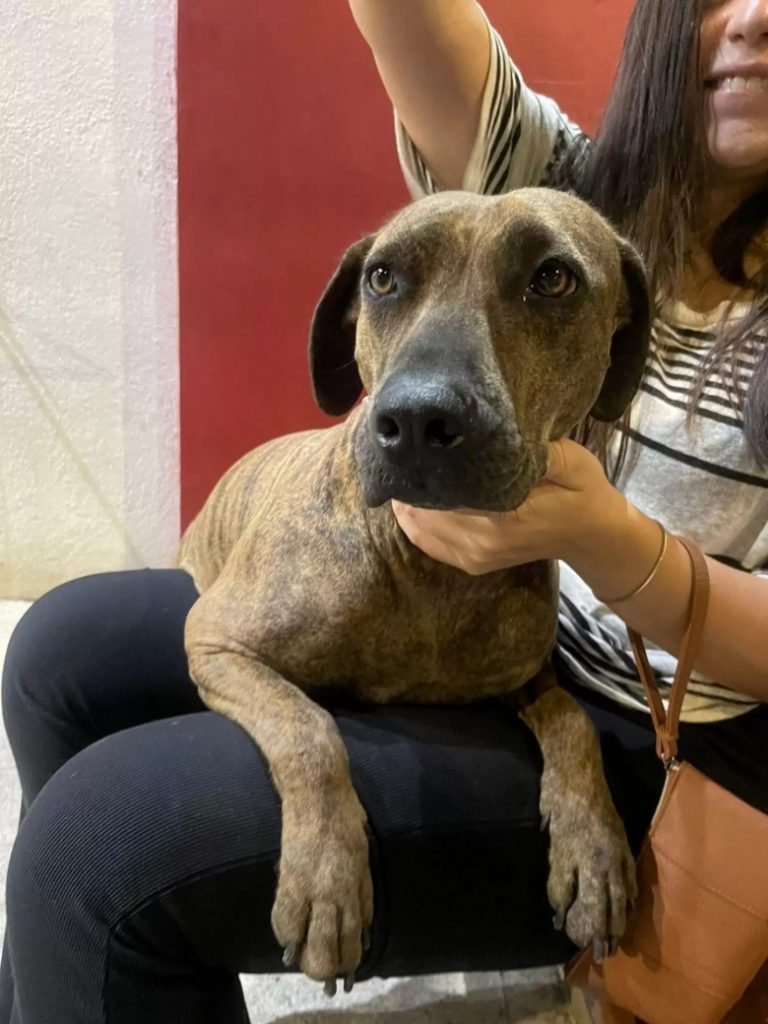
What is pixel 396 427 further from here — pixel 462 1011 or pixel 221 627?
pixel 462 1011

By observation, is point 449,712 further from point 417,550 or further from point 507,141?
point 507,141

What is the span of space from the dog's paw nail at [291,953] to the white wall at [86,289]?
66.6 inches

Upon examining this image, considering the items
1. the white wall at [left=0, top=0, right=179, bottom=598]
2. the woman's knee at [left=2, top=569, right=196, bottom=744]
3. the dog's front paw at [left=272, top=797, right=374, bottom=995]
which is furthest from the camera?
the white wall at [left=0, top=0, right=179, bottom=598]

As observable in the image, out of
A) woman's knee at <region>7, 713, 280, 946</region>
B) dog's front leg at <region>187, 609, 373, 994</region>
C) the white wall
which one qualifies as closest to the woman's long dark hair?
dog's front leg at <region>187, 609, 373, 994</region>

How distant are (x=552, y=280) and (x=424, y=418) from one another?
314mm

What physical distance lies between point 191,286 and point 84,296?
12.6 inches

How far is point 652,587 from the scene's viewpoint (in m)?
1.04

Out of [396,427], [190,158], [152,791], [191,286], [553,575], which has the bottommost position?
[152,791]

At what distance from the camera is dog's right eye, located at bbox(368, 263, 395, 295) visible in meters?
1.05

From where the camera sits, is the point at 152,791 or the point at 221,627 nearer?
the point at 152,791

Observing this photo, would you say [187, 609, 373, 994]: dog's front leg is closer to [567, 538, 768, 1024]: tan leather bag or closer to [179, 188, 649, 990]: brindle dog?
[179, 188, 649, 990]: brindle dog

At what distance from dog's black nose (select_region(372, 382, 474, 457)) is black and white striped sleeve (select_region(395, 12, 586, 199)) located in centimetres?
70

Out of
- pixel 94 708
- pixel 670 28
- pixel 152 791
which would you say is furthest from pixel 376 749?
pixel 670 28

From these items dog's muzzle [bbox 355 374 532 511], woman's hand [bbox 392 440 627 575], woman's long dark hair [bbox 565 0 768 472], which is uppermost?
woman's long dark hair [bbox 565 0 768 472]
